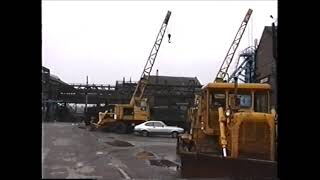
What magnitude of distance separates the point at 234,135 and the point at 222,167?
0.90m

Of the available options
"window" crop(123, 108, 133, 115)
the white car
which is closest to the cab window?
the white car

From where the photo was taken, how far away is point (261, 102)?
1278cm

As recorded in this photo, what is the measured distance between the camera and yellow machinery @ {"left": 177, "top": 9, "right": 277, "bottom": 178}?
37.2ft

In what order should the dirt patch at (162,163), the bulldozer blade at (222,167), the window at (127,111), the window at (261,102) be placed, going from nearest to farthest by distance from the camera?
the bulldozer blade at (222,167), the window at (261,102), the dirt patch at (162,163), the window at (127,111)

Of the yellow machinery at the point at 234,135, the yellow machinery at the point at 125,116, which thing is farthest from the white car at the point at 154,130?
the yellow machinery at the point at 234,135

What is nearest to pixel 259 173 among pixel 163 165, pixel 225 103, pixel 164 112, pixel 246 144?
pixel 246 144

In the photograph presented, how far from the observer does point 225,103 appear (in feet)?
42.0

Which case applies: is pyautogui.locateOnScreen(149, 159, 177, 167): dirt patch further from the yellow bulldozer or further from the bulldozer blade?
the bulldozer blade

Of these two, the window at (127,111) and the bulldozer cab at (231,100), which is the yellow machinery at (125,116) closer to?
the window at (127,111)

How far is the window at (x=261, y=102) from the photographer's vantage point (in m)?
12.7

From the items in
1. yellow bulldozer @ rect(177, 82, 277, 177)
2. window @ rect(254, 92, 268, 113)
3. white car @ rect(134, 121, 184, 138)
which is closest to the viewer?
yellow bulldozer @ rect(177, 82, 277, 177)

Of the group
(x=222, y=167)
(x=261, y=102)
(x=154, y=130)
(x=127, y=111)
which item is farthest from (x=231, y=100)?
(x=127, y=111)
